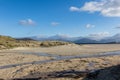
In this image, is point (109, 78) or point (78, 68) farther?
point (78, 68)

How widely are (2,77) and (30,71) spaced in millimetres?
2675

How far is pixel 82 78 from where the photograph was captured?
65.8ft

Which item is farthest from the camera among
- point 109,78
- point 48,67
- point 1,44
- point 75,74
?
point 1,44

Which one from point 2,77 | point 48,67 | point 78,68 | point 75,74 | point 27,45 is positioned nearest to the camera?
point 75,74

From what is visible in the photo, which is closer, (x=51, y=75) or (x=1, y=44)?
(x=51, y=75)

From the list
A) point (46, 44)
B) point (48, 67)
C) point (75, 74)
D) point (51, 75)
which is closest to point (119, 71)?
point (75, 74)

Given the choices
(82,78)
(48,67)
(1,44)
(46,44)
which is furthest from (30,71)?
(46,44)

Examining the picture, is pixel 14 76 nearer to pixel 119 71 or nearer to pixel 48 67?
pixel 48 67

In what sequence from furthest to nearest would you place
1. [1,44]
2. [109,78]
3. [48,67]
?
[1,44]
[48,67]
[109,78]

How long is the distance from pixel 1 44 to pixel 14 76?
43.4 meters

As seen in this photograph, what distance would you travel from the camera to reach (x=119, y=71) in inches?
784

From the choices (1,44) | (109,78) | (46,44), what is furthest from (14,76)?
(46,44)

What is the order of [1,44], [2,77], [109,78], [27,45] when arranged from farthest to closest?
[27,45]
[1,44]
[2,77]
[109,78]

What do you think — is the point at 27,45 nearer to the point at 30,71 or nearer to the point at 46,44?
the point at 46,44
